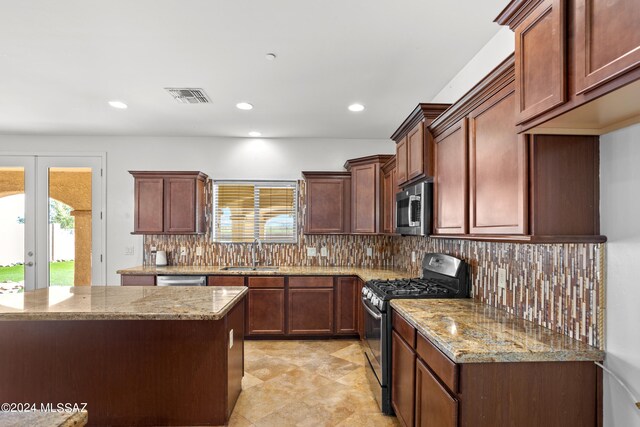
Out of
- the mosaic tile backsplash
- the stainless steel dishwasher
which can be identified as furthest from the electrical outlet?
the stainless steel dishwasher

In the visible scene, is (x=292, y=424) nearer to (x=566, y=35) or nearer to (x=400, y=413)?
(x=400, y=413)

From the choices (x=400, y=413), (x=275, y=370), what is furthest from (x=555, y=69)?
(x=275, y=370)

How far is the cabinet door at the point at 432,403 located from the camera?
5.01 ft

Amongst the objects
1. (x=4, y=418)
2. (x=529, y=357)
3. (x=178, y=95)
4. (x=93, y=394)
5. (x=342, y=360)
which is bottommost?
(x=342, y=360)

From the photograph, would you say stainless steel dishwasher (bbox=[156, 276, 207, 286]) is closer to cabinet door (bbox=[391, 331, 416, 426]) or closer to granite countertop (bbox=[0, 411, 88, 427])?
cabinet door (bbox=[391, 331, 416, 426])

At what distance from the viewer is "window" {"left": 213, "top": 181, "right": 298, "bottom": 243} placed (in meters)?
4.88

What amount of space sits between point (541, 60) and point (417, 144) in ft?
4.69

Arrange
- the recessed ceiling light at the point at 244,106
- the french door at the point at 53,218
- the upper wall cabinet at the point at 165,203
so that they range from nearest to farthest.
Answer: the recessed ceiling light at the point at 244,106 < the upper wall cabinet at the point at 165,203 < the french door at the point at 53,218

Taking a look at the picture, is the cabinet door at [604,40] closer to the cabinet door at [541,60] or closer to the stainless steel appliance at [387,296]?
the cabinet door at [541,60]

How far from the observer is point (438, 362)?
5.48ft

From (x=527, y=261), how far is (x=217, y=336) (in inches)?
76.9

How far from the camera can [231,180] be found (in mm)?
4902

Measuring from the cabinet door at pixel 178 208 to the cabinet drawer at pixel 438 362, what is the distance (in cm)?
341

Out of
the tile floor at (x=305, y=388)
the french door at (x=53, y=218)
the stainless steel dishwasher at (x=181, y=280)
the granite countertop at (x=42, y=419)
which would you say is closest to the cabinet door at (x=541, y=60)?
the granite countertop at (x=42, y=419)
